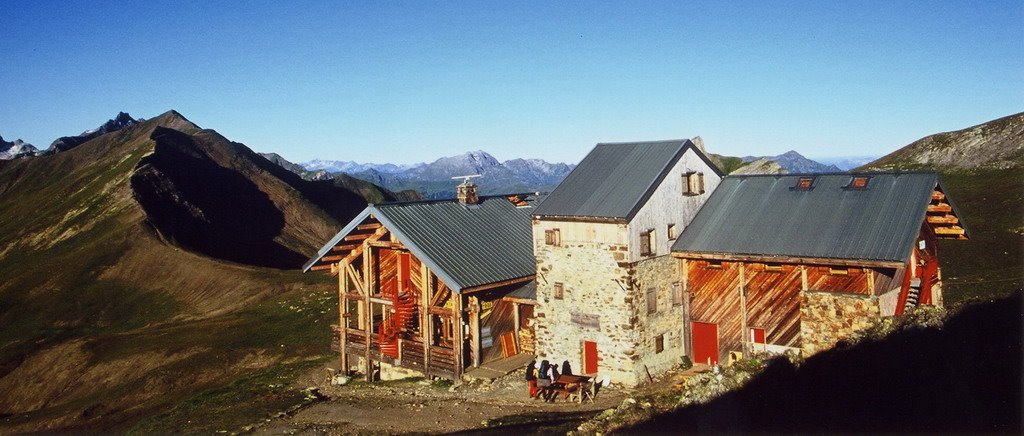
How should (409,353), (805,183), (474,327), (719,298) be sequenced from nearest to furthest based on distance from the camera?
(719,298) → (805,183) → (474,327) → (409,353)

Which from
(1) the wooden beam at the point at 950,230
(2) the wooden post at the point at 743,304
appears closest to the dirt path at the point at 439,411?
(2) the wooden post at the point at 743,304

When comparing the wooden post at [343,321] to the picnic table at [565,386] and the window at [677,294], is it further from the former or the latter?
the window at [677,294]

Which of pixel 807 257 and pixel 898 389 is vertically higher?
pixel 807 257

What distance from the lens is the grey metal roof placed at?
86.1ft

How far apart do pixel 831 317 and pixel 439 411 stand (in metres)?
14.5

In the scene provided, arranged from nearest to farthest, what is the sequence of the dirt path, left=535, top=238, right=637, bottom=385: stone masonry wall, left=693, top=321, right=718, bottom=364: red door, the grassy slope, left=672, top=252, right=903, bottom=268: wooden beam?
1. left=672, top=252, right=903, bottom=268: wooden beam
2. the dirt path
3. left=535, top=238, right=637, bottom=385: stone masonry wall
4. left=693, top=321, right=718, bottom=364: red door
5. the grassy slope

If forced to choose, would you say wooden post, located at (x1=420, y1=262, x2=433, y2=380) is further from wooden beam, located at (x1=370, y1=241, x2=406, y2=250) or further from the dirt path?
wooden beam, located at (x1=370, y1=241, x2=406, y2=250)

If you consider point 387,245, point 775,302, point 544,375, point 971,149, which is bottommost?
point 544,375

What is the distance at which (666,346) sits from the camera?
98.9 ft

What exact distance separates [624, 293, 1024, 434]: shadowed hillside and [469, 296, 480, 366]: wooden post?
12197 millimetres

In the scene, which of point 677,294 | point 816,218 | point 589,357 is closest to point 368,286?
point 589,357

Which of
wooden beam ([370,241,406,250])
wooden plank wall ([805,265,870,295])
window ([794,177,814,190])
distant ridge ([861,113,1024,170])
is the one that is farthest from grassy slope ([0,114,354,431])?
distant ridge ([861,113,1024,170])

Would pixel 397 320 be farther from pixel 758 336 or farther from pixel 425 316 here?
pixel 758 336

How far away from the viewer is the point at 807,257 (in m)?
26.8
